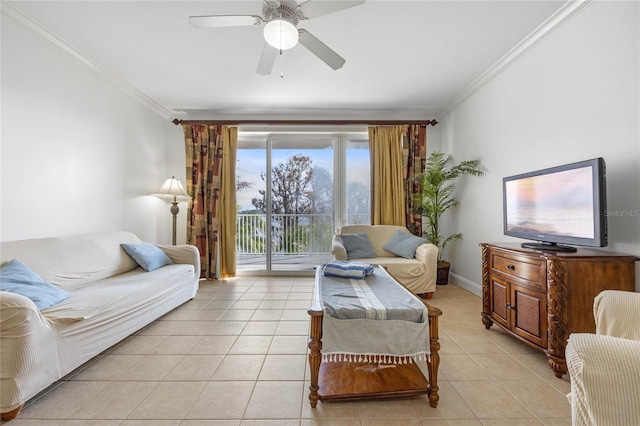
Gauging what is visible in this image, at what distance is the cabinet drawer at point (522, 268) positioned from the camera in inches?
74.9

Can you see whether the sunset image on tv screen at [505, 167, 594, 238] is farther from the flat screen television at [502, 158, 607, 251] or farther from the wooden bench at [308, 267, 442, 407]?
the wooden bench at [308, 267, 442, 407]

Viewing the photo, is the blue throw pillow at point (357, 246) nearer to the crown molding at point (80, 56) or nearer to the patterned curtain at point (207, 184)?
the patterned curtain at point (207, 184)

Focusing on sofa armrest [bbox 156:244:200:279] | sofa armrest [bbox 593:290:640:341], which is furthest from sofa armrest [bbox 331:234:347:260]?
sofa armrest [bbox 593:290:640:341]

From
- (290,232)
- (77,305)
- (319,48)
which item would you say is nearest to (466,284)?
(290,232)

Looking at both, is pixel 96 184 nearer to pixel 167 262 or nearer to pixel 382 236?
pixel 167 262

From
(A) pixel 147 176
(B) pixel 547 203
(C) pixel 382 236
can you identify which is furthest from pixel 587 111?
(A) pixel 147 176

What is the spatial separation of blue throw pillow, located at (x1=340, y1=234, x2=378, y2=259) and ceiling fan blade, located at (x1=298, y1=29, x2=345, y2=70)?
220 centimetres

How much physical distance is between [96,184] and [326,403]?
3342 mm

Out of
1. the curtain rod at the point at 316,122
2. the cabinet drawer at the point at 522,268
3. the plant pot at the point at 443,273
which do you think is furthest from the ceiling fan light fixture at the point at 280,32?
the plant pot at the point at 443,273

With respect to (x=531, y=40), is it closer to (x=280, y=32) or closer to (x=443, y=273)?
(x=280, y=32)

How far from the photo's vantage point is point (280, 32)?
1818 millimetres

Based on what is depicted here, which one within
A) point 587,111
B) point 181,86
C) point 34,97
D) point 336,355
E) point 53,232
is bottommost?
point 336,355

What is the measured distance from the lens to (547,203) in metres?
2.08

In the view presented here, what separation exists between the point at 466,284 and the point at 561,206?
2040mm
